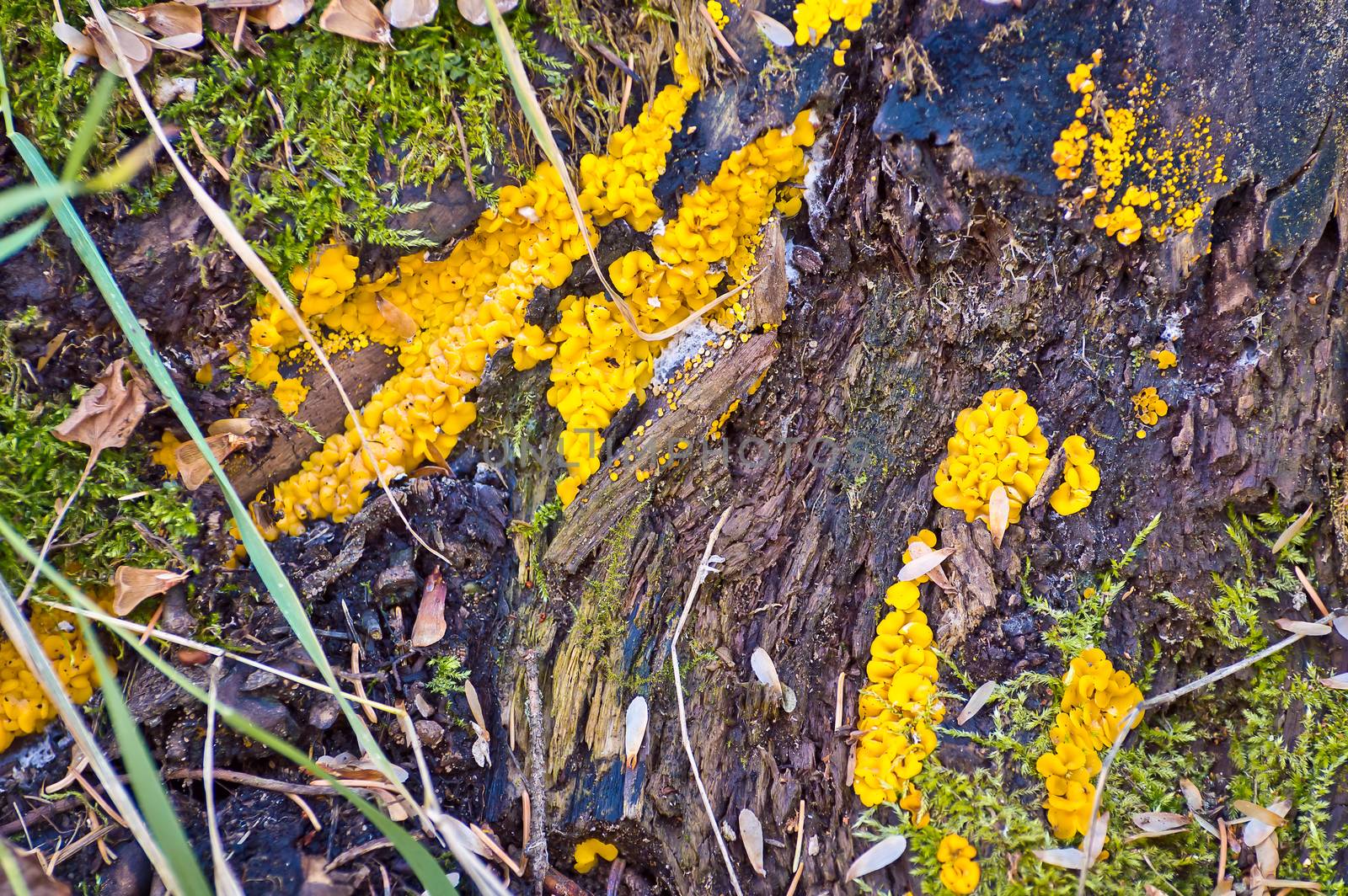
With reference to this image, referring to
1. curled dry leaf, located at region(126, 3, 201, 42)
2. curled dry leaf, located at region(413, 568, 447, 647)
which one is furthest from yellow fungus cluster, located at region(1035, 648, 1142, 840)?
curled dry leaf, located at region(126, 3, 201, 42)

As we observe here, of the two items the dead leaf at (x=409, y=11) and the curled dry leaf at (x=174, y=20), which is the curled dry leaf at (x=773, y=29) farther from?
the curled dry leaf at (x=174, y=20)

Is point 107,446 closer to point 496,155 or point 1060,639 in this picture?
point 496,155

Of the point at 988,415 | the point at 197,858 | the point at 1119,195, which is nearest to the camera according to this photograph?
the point at 197,858

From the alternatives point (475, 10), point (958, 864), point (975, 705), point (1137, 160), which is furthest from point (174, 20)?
point (958, 864)

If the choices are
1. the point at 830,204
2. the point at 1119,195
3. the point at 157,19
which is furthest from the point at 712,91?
the point at 157,19

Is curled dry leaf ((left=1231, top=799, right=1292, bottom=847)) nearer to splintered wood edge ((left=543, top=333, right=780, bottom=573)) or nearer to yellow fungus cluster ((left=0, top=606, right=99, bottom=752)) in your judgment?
splintered wood edge ((left=543, top=333, right=780, bottom=573))

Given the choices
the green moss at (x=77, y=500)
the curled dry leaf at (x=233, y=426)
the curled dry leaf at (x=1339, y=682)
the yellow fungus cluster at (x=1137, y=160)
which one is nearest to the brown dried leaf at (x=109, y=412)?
the green moss at (x=77, y=500)
